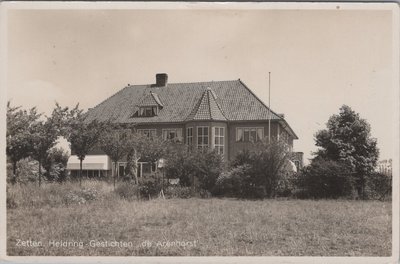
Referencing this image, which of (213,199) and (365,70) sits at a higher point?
(365,70)

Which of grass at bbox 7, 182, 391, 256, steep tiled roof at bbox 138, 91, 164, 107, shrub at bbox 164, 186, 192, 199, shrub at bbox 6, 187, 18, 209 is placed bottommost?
grass at bbox 7, 182, 391, 256

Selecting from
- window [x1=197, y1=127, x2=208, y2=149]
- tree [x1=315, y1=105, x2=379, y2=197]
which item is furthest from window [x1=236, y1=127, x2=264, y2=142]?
tree [x1=315, y1=105, x2=379, y2=197]

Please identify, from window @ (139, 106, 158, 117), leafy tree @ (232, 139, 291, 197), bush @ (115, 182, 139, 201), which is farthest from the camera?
window @ (139, 106, 158, 117)

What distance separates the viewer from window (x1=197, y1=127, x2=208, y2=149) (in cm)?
1775

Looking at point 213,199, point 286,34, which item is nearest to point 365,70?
point 286,34

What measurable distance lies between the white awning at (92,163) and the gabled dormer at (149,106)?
108 inches

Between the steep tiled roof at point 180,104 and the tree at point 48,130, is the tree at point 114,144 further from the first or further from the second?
the tree at point 48,130

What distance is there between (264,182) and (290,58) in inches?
266

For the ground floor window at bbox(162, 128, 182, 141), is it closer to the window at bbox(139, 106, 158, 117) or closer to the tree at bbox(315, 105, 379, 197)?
the window at bbox(139, 106, 158, 117)

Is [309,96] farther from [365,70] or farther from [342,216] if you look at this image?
[342,216]

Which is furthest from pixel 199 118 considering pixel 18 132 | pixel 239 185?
pixel 18 132

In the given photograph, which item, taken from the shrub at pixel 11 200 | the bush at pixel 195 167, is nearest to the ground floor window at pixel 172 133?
the bush at pixel 195 167

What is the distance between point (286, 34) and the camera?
1015 cm

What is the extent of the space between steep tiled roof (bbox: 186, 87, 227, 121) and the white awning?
3926 mm
